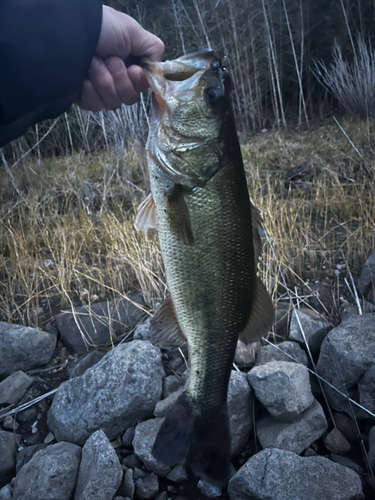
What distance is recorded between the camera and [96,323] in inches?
113

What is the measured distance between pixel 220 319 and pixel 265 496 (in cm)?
90

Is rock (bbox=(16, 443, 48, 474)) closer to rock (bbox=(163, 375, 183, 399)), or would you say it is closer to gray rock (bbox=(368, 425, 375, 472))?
rock (bbox=(163, 375, 183, 399))

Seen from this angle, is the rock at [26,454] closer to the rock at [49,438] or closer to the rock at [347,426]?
the rock at [49,438]

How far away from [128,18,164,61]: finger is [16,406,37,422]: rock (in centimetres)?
207

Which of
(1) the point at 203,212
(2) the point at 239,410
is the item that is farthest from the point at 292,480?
(1) the point at 203,212

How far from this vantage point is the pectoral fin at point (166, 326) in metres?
1.41

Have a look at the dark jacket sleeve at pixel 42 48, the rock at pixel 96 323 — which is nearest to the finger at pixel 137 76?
the dark jacket sleeve at pixel 42 48

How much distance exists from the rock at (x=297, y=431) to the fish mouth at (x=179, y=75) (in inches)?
67.6

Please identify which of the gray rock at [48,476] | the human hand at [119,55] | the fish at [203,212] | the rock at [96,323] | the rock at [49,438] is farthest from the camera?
the rock at [96,323]

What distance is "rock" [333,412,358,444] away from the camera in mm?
2055

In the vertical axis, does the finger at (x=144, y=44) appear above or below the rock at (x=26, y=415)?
above

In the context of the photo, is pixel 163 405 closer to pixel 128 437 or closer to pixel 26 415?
pixel 128 437

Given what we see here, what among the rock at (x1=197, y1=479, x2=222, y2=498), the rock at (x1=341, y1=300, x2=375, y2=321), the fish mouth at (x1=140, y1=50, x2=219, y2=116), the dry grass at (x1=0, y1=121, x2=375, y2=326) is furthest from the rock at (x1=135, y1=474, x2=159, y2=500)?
the fish mouth at (x1=140, y1=50, x2=219, y2=116)

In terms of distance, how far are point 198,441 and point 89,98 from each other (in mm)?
1446
